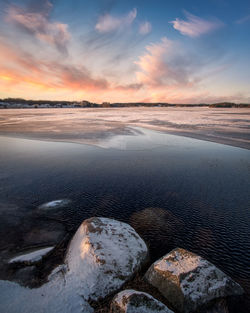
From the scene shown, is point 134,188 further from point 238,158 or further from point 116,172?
point 238,158

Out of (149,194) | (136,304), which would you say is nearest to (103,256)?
(136,304)

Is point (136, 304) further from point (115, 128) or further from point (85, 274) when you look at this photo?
point (115, 128)

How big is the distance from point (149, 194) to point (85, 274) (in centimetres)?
399

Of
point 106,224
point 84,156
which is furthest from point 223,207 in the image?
point 84,156

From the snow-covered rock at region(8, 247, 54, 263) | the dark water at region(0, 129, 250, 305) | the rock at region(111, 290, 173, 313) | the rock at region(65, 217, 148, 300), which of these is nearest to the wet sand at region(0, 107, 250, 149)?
the dark water at region(0, 129, 250, 305)

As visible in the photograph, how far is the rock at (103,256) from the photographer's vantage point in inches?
125

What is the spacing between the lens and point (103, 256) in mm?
3533

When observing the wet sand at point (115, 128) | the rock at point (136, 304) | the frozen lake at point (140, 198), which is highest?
the wet sand at point (115, 128)

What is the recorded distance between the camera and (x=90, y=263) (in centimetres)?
344

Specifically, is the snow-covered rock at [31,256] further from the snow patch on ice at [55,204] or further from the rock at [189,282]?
the rock at [189,282]

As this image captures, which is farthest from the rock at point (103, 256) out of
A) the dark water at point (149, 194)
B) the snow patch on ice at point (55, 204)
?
the snow patch on ice at point (55, 204)

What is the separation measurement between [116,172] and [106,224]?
4.40 metres

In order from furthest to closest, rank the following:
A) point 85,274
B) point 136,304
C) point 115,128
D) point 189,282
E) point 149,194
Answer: point 115,128 < point 149,194 < point 85,274 < point 189,282 < point 136,304

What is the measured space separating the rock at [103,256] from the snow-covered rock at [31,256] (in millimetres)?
594
